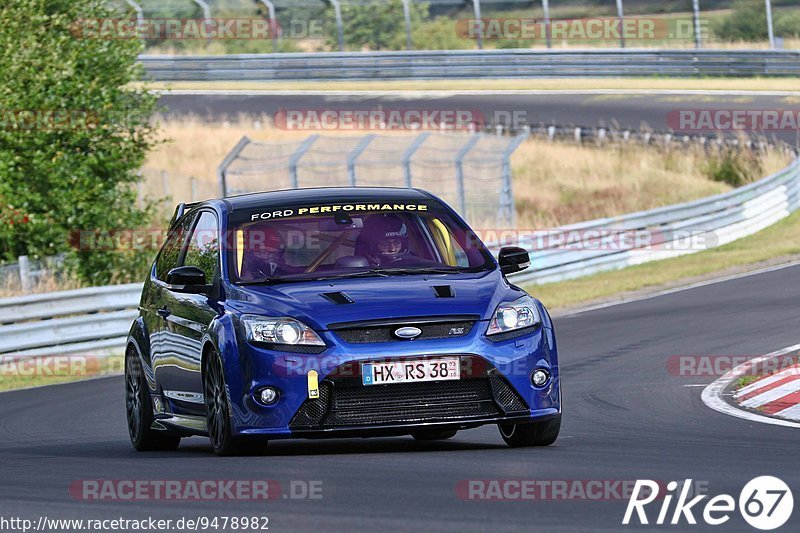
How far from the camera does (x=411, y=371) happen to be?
8.76 metres

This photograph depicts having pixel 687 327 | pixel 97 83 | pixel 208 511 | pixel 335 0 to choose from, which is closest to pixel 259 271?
pixel 208 511

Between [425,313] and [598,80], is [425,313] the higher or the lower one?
the higher one

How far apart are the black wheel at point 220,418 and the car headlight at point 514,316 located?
1422 mm

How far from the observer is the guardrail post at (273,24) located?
44.1 m

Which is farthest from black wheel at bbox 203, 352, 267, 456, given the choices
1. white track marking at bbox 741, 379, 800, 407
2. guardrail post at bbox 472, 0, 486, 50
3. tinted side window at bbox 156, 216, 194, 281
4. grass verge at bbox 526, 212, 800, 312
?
guardrail post at bbox 472, 0, 486, 50

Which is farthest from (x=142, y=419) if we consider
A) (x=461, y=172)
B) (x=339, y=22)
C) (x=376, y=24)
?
(x=376, y=24)

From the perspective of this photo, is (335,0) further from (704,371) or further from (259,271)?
(259,271)

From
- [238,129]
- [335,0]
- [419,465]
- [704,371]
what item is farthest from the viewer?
[335,0]

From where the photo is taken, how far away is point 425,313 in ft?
29.0

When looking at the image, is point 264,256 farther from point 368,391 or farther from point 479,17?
point 479,17

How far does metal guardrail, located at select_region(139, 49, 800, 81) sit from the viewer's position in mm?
43969

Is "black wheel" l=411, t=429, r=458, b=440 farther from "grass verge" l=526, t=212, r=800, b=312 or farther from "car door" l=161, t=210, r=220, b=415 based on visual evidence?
"grass verge" l=526, t=212, r=800, b=312

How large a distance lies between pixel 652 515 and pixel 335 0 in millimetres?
39252

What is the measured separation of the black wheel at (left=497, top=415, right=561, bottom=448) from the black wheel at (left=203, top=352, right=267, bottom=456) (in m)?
1.43
